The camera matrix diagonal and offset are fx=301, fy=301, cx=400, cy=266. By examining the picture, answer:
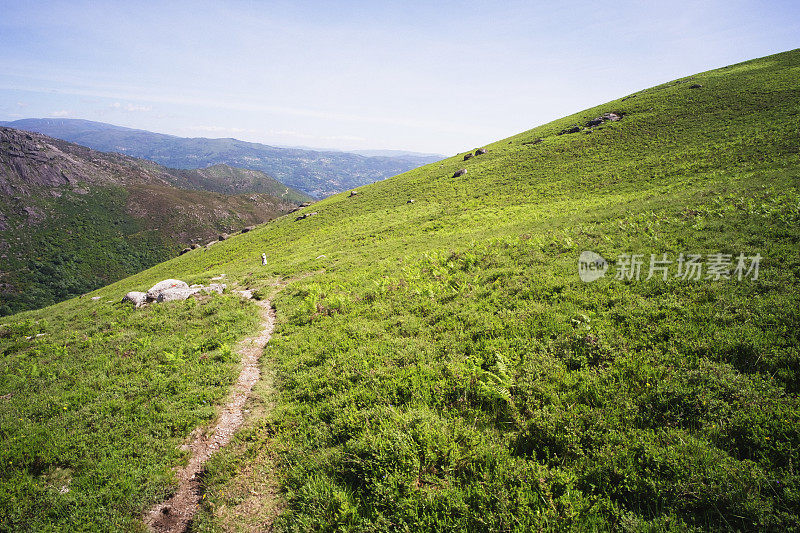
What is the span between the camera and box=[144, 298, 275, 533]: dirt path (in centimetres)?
606

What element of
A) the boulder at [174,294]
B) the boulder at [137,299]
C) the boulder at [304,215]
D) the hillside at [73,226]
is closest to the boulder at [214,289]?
the boulder at [174,294]

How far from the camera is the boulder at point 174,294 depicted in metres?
18.2

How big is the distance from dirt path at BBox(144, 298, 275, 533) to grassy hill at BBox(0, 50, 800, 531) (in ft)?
0.98

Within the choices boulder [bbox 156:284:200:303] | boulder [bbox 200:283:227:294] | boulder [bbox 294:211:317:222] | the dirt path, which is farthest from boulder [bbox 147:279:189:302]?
boulder [bbox 294:211:317:222]

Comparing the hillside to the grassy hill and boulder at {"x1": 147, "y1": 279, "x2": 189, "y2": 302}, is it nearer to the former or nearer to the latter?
boulder at {"x1": 147, "y1": 279, "x2": 189, "y2": 302}

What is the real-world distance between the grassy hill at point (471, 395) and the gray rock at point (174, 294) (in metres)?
1.53

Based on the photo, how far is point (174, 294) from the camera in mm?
18422

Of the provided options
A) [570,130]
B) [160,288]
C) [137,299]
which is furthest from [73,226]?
[570,130]

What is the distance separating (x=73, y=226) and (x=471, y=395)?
224 m

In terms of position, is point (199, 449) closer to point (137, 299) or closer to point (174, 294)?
point (174, 294)

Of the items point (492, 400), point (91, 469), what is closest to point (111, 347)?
point (91, 469)

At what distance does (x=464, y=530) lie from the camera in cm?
452

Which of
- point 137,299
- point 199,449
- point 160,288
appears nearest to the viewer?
point 199,449

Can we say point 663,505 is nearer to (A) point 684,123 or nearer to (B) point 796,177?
(B) point 796,177
